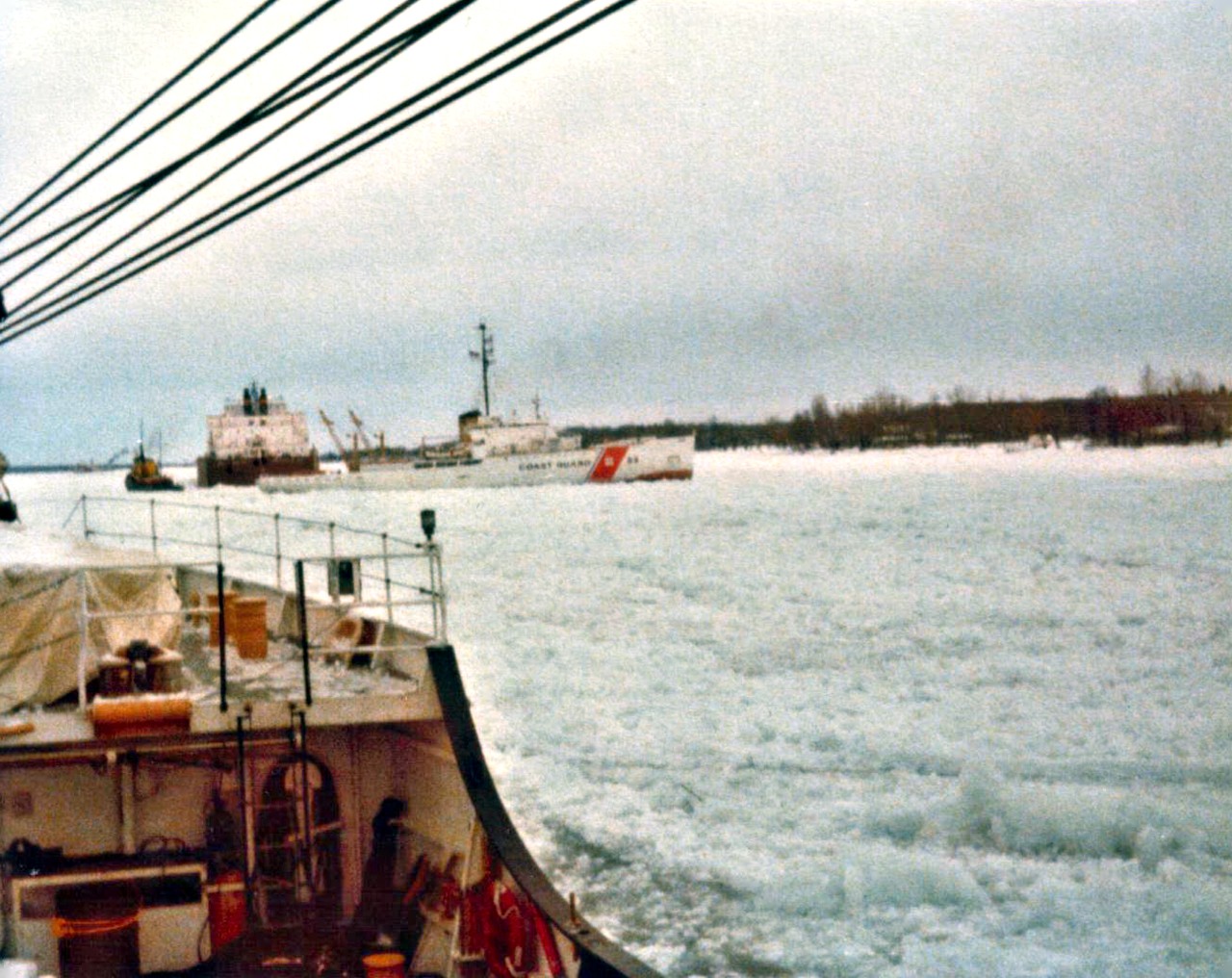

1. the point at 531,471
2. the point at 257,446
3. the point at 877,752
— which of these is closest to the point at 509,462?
the point at 531,471

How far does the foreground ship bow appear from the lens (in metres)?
6.71

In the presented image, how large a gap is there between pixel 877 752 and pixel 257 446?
283 ft

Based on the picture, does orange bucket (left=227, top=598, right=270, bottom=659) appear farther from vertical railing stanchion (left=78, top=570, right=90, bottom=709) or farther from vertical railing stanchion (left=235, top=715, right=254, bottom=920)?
vertical railing stanchion (left=78, top=570, right=90, bottom=709)

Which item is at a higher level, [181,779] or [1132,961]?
[181,779]

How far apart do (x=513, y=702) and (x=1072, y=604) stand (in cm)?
1774

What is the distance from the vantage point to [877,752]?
16531mm

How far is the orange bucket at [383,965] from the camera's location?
6.79 meters

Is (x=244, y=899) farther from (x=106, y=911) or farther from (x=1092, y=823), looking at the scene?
(x=1092, y=823)

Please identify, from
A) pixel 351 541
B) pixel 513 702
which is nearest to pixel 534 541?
pixel 351 541

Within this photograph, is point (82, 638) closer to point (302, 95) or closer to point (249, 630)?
point (249, 630)

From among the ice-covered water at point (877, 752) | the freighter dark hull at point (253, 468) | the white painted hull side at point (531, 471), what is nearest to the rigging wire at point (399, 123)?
the ice-covered water at point (877, 752)

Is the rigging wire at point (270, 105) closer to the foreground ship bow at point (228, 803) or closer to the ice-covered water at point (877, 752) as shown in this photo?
the foreground ship bow at point (228, 803)

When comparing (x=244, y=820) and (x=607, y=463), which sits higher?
(x=607, y=463)

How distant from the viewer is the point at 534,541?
53.7 meters
